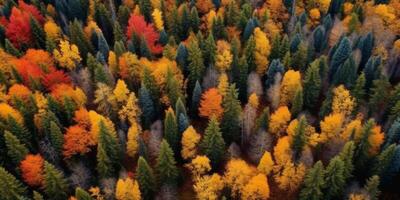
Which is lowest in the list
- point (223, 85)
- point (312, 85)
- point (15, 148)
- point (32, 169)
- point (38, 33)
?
point (32, 169)

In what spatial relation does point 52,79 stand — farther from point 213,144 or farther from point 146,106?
point 213,144

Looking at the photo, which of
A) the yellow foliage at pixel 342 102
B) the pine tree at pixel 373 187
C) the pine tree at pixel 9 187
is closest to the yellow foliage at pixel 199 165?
the pine tree at pixel 373 187

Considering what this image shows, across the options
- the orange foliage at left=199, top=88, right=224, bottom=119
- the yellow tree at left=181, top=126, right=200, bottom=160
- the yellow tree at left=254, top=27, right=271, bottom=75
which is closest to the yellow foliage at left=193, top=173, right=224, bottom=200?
the yellow tree at left=181, top=126, right=200, bottom=160

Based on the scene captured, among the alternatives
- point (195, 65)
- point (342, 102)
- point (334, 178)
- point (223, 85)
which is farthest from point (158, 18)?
point (334, 178)

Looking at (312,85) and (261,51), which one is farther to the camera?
(261,51)

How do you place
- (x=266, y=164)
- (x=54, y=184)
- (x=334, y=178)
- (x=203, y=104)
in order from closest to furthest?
(x=334, y=178)
(x=54, y=184)
(x=266, y=164)
(x=203, y=104)

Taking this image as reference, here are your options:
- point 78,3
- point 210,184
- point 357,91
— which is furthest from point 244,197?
point 78,3

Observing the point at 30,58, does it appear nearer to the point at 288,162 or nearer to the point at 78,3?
the point at 78,3
